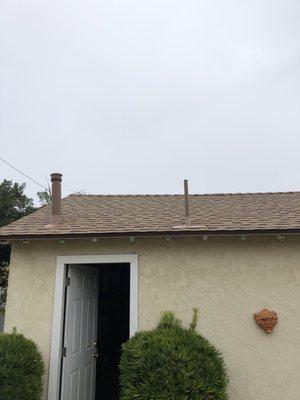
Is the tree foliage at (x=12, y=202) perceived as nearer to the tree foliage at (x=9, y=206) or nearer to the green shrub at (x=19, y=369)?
the tree foliage at (x=9, y=206)

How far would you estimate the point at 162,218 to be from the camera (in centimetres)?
672

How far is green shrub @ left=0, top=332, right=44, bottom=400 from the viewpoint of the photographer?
16.0ft

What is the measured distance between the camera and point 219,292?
18.9ft

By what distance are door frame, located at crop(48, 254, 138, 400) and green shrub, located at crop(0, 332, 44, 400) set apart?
305 millimetres

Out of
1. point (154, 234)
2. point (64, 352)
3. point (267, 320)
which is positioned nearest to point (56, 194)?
point (154, 234)

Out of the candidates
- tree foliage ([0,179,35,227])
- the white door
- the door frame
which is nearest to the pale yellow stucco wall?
the door frame

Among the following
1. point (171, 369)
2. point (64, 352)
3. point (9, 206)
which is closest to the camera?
point (171, 369)

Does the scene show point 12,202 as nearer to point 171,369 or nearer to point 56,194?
point 56,194

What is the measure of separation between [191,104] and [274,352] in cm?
1489

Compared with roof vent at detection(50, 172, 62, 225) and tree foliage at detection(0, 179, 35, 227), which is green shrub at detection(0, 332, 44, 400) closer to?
roof vent at detection(50, 172, 62, 225)

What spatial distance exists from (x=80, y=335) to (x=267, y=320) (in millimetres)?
3055

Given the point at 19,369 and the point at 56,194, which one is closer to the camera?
the point at 19,369

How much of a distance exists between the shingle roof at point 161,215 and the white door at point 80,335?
0.85 meters

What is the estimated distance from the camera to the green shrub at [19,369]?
4.89m
